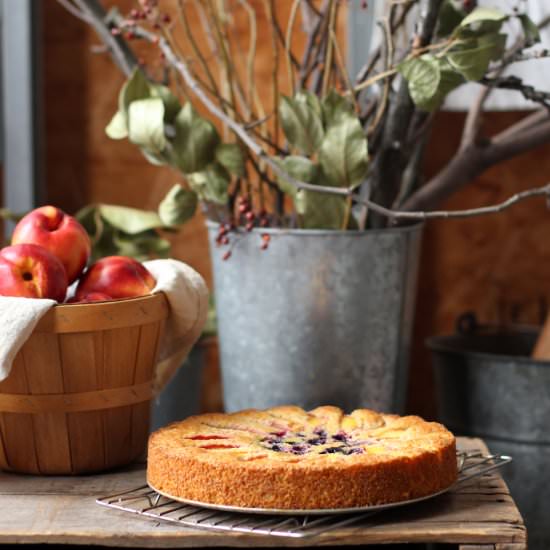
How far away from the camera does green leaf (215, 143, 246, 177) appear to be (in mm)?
1385

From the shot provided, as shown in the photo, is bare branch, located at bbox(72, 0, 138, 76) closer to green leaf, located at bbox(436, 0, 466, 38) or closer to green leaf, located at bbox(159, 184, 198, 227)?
green leaf, located at bbox(159, 184, 198, 227)

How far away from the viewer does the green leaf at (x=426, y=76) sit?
1229mm

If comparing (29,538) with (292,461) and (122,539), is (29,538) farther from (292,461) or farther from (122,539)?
(292,461)

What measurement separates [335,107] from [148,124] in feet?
0.84

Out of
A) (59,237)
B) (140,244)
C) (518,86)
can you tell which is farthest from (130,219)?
(518,86)

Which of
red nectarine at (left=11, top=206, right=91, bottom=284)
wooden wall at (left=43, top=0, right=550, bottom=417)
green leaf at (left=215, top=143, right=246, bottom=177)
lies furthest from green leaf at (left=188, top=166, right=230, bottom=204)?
wooden wall at (left=43, top=0, right=550, bottom=417)

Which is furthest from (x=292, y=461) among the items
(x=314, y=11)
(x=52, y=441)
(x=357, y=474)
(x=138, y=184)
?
(x=138, y=184)

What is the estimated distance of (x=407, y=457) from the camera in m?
0.95

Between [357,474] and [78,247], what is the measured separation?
1.54 ft

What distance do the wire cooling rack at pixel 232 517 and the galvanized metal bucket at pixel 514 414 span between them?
49 centimetres

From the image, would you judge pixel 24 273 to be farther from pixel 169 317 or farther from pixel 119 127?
pixel 119 127

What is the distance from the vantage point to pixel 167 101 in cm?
139

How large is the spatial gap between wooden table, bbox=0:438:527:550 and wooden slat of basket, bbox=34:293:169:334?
0.18 m

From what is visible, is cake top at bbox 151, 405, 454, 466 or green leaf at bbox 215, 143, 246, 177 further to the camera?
green leaf at bbox 215, 143, 246, 177
